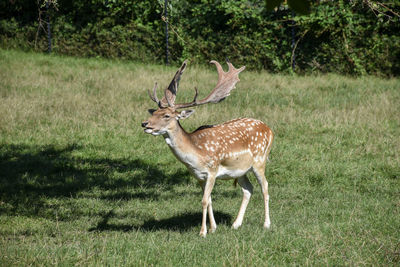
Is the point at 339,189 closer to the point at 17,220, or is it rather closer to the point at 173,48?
the point at 17,220

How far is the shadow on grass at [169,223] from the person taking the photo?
6842 mm

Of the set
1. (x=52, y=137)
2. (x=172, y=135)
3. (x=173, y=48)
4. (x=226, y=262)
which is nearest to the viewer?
(x=226, y=262)

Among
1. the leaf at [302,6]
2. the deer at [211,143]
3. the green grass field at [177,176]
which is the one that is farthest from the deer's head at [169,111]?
the leaf at [302,6]

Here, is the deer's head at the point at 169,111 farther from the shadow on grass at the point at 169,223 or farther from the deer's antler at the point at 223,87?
the shadow on grass at the point at 169,223

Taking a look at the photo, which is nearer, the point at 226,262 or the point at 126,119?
the point at 226,262

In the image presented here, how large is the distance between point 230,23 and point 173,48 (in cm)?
220

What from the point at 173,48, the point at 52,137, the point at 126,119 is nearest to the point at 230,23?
the point at 173,48

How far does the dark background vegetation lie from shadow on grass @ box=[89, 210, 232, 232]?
9.99m

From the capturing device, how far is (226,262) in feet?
16.3

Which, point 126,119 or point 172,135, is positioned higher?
point 172,135

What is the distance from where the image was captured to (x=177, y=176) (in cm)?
933

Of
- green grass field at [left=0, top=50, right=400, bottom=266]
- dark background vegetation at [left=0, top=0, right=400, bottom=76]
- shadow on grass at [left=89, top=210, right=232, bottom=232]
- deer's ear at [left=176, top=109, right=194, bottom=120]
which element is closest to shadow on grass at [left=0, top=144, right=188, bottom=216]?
green grass field at [left=0, top=50, right=400, bottom=266]

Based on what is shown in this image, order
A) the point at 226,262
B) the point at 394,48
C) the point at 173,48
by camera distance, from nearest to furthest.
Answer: the point at 226,262
the point at 394,48
the point at 173,48

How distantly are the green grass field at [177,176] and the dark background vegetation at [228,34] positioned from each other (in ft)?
3.66
